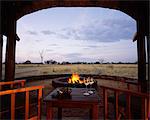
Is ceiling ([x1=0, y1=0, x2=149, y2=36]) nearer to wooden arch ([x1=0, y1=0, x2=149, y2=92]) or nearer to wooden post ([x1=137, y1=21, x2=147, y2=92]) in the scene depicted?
wooden arch ([x1=0, y1=0, x2=149, y2=92])

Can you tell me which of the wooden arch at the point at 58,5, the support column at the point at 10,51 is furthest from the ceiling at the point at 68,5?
the support column at the point at 10,51

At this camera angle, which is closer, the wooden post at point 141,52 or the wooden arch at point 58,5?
the wooden arch at point 58,5

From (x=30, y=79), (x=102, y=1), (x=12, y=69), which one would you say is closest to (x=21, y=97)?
(x=12, y=69)

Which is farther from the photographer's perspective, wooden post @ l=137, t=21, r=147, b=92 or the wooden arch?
wooden post @ l=137, t=21, r=147, b=92

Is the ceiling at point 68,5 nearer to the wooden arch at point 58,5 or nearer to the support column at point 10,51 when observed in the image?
the wooden arch at point 58,5

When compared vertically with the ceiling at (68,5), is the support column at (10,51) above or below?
below

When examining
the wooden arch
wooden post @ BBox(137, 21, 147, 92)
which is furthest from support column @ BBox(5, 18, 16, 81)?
wooden post @ BBox(137, 21, 147, 92)

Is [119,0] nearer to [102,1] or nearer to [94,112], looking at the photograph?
[102,1]

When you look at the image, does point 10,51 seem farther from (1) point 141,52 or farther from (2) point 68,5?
(1) point 141,52

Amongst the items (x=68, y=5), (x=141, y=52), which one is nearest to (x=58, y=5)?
(x=68, y=5)

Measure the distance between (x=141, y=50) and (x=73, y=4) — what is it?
2.67 m

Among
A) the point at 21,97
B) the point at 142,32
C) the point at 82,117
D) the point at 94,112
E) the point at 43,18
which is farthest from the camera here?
the point at 43,18

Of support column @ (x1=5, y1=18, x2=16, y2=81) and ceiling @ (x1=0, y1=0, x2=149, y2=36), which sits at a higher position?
ceiling @ (x1=0, y1=0, x2=149, y2=36)

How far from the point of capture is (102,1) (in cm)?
644
